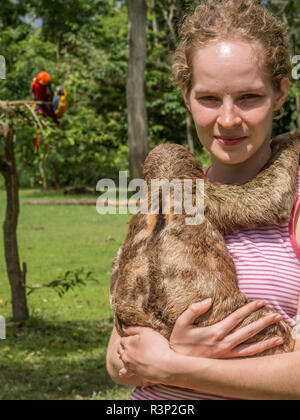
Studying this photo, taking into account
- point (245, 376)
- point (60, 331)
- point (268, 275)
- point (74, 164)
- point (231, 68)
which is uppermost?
point (231, 68)

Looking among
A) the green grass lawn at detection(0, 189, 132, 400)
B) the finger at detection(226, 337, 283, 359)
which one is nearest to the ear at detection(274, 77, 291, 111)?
the finger at detection(226, 337, 283, 359)

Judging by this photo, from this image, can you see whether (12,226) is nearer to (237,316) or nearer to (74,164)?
(237,316)

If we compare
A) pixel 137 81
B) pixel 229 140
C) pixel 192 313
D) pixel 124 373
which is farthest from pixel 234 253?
pixel 137 81

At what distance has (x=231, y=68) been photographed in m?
1.89

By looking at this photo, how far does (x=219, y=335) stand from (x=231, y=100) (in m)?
0.86

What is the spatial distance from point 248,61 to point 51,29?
24226mm

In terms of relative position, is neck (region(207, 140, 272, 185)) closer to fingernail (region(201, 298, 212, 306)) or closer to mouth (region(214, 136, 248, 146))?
mouth (region(214, 136, 248, 146))

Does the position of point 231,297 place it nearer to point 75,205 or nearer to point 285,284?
point 285,284

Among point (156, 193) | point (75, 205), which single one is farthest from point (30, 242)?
point (156, 193)

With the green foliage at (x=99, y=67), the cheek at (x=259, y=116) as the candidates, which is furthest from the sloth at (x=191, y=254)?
the green foliage at (x=99, y=67)

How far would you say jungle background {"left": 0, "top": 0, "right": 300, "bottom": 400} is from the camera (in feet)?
20.2

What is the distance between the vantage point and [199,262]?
6.42 feet

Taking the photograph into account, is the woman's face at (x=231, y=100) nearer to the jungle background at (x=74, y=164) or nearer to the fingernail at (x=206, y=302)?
the fingernail at (x=206, y=302)

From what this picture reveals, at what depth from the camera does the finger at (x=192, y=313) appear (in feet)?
6.03
